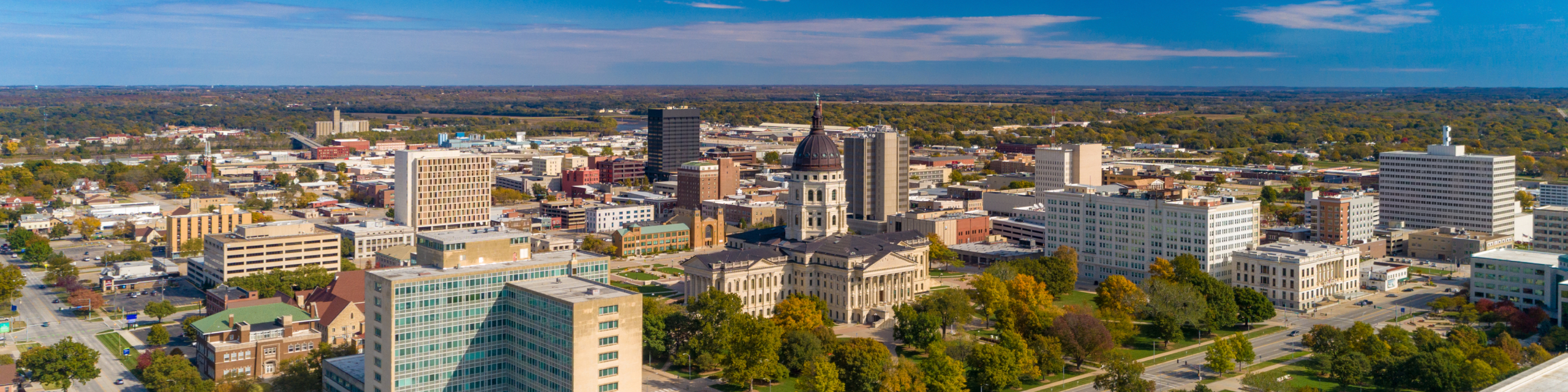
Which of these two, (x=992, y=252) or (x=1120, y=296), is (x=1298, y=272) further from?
(x=992, y=252)

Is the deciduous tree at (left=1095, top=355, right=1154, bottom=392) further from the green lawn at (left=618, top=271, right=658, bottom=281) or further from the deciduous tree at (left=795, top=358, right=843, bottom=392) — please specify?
the green lawn at (left=618, top=271, right=658, bottom=281)

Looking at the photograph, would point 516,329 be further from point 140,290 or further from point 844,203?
point 140,290

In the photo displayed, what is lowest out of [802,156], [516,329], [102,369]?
[102,369]

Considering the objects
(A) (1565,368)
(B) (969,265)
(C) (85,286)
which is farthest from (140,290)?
(A) (1565,368)

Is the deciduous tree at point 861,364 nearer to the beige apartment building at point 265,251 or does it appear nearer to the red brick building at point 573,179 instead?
the beige apartment building at point 265,251

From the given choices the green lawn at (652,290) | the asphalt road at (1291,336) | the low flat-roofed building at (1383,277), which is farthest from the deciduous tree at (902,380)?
the low flat-roofed building at (1383,277)

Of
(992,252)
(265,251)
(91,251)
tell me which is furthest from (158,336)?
(992,252)
